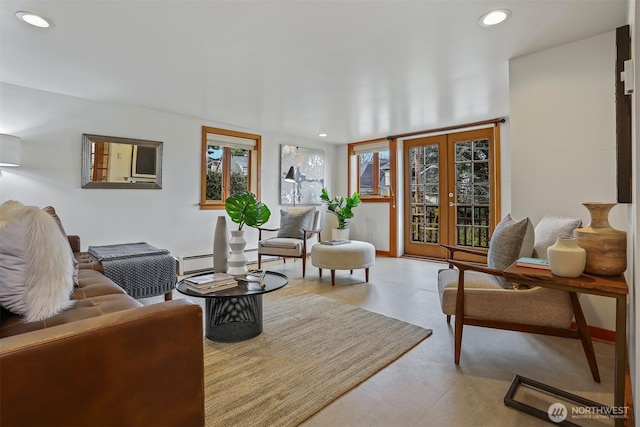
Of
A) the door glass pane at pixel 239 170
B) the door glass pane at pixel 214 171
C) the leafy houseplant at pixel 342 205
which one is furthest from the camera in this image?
the leafy houseplant at pixel 342 205

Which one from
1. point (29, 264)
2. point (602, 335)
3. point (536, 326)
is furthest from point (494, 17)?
point (29, 264)

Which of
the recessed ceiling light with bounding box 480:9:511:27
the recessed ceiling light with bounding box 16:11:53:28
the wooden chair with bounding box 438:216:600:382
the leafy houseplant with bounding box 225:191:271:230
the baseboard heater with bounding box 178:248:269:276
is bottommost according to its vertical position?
the baseboard heater with bounding box 178:248:269:276

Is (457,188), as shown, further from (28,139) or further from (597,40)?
(28,139)

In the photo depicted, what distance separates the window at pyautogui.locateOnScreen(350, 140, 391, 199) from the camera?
5.66m

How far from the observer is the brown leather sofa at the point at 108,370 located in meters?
0.79

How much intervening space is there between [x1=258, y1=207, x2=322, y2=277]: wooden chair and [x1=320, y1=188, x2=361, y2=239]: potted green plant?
94 centimetres

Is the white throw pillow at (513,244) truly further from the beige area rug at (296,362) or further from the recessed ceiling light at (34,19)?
the recessed ceiling light at (34,19)

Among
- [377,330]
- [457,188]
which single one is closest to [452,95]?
[457,188]

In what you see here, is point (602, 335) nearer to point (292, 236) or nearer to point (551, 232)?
point (551, 232)

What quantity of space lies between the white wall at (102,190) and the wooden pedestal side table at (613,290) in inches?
157

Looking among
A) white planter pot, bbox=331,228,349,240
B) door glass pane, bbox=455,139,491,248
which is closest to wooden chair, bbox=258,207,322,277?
white planter pot, bbox=331,228,349,240

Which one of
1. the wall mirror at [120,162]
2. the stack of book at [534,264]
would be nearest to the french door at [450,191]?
the stack of book at [534,264]

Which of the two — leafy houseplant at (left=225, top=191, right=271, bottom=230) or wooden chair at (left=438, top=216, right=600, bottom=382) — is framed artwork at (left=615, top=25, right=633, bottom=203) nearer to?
wooden chair at (left=438, top=216, right=600, bottom=382)

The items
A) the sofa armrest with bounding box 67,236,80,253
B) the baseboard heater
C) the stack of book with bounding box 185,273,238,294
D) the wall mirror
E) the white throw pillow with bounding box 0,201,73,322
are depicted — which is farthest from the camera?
the baseboard heater
